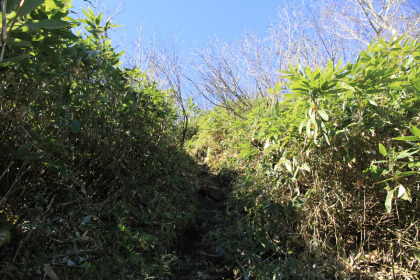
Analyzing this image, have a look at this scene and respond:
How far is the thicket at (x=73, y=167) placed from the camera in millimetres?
1417

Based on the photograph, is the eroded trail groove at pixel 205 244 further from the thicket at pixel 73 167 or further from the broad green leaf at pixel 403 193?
the broad green leaf at pixel 403 193

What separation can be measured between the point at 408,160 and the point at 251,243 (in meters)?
1.43

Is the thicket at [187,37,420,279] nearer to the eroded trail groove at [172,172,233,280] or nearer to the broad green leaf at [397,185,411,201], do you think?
the broad green leaf at [397,185,411,201]

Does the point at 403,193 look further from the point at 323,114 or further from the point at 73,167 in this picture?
the point at 73,167

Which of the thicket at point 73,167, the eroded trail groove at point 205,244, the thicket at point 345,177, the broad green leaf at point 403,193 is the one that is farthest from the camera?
the eroded trail groove at point 205,244

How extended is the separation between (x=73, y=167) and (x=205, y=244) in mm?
1568

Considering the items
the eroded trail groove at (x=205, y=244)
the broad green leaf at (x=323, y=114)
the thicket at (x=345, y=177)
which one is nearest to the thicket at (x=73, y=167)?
the eroded trail groove at (x=205, y=244)

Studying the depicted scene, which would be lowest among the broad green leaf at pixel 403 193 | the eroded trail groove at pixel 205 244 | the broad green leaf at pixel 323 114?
the eroded trail groove at pixel 205 244

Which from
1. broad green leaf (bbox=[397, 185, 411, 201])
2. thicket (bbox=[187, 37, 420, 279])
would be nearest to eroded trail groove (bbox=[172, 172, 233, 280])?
thicket (bbox=[187, 37, 420, 279])

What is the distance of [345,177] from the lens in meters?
2.03

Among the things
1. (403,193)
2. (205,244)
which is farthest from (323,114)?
(205,244)

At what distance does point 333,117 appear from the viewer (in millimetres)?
1939

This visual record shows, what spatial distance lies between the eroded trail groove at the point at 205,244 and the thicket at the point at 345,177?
0.17 metres

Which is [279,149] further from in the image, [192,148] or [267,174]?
[192,148]
